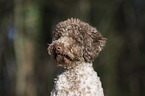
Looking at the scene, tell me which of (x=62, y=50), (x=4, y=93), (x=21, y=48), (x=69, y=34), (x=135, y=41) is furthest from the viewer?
(x=135, y=41)

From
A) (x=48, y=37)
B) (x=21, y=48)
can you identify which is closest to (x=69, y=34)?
(x=21, y=48)

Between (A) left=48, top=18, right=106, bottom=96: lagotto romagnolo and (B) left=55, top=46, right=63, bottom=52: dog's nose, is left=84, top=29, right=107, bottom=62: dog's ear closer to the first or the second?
(A) left=48, top=18, right=106, bottom=96: lagotto romagnolo

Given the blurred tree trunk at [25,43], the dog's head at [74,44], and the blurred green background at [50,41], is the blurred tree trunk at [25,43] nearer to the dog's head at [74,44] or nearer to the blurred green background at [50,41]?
the blurred green background at [50,41]

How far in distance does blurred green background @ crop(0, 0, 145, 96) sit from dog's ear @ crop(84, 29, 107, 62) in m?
7.48

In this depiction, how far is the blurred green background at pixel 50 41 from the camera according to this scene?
9.17 metres

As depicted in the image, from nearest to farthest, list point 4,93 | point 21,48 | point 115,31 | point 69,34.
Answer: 1. point 69,34
2. point 21,48
3. point 4,93
4. point 115,31

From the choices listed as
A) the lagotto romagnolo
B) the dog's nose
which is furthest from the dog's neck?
the dog's nose

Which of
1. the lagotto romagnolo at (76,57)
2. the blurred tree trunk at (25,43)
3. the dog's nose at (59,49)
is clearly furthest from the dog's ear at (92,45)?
the blurred tree trunk at (25,43)

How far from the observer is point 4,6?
9641 mm

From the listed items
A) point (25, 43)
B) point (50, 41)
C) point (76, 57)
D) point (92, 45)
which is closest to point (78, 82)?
point (76, 57)

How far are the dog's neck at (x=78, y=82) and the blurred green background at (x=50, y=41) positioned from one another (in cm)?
756

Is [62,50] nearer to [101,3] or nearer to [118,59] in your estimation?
[101,3]

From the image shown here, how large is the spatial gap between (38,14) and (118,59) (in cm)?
678

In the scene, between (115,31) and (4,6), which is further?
(115,31)
